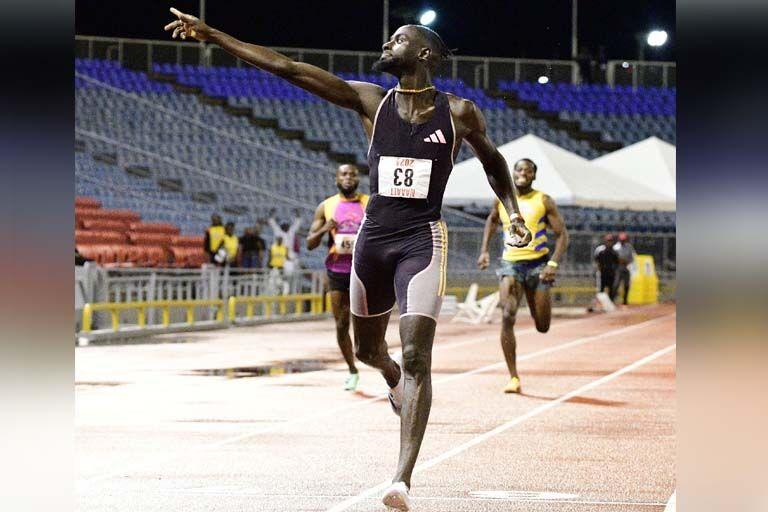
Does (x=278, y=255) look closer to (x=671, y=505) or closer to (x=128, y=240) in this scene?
(x=128, y=240)

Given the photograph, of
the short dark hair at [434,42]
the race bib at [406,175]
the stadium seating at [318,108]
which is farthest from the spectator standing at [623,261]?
the race bib at [406,175]

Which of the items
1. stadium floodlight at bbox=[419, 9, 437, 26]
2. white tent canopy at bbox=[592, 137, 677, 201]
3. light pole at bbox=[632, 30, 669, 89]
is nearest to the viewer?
white tent canopy at bbox=[592, 137, 677, 201]

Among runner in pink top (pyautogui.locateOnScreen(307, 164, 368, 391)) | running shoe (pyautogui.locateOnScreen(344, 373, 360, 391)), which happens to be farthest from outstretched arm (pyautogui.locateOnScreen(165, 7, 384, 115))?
running shoe (pyautogui.locateOnScreen(344, 373, 360, 391))

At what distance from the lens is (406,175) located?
22.5ft

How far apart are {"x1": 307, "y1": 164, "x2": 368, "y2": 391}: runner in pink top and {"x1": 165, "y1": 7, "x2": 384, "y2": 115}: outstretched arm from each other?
18.0ft

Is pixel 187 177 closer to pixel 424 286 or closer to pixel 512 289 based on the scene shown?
pixel 512 289

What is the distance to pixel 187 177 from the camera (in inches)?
1398

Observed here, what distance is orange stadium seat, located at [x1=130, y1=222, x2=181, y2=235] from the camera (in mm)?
29797

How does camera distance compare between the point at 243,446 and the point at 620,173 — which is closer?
the point at 243,446

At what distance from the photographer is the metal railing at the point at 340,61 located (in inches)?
1549

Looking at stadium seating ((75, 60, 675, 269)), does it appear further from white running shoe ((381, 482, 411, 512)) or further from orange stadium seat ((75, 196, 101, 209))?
white running shoe ((381, 482, 411, 512))

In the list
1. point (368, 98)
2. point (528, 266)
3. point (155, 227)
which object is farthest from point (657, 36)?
point (368, 98)
